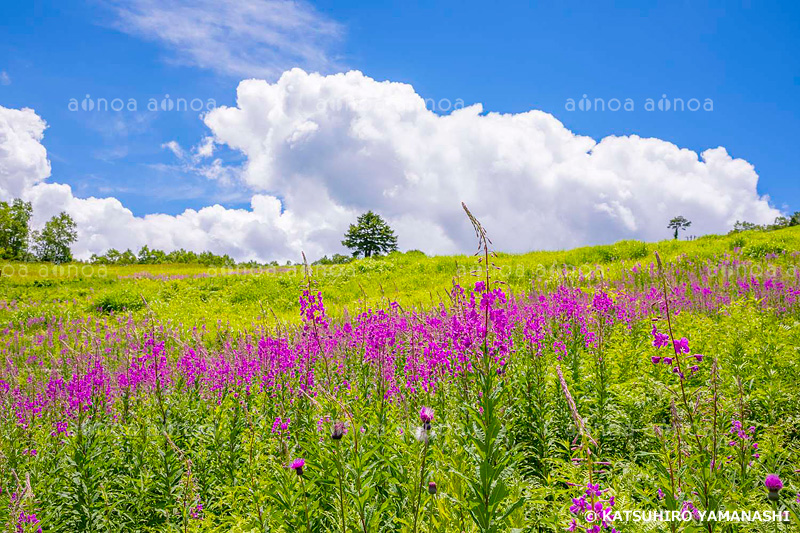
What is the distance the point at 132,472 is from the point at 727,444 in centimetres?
602

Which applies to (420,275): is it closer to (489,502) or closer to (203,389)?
(203,389)

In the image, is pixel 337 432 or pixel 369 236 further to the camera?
pixel 369 236

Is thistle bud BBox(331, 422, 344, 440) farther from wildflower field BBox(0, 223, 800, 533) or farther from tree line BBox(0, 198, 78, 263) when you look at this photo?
tree line BBox(0, 198, 78, 263)

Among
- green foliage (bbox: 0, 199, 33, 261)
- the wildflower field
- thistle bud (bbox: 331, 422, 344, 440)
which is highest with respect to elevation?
green foliage (bbox: 0, 199, 33, 261)

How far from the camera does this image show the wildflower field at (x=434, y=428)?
2.73 metres

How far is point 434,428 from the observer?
13.4 ft

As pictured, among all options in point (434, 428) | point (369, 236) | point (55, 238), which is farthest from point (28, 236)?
point (434, 428)

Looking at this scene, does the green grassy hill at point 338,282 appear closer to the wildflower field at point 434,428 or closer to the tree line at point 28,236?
the wildflower field at point 434,428

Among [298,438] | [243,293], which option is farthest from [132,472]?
[243,293]

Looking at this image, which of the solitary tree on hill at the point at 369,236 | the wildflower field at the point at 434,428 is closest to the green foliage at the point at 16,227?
the solitary tree on hill at the point at 369,236

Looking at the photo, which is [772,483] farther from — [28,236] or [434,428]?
[28,236]

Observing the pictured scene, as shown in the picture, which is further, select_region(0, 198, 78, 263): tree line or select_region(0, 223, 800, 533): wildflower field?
select_region(0, 198, 78, 263): tree line

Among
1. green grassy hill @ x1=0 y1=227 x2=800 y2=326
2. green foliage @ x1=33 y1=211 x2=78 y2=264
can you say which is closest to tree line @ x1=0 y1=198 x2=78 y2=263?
green foliage @ x1=33 y1=211 x2=78 y2=264

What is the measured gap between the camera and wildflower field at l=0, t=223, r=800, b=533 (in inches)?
107
